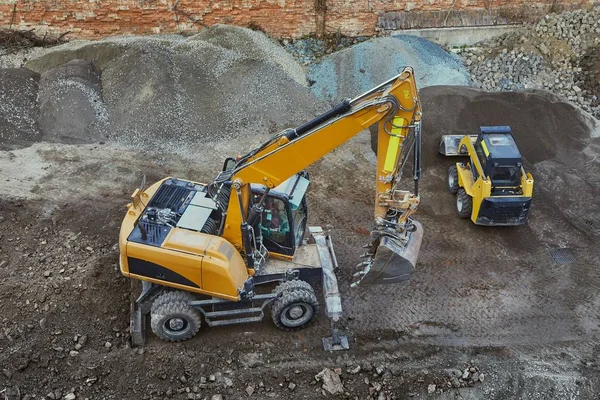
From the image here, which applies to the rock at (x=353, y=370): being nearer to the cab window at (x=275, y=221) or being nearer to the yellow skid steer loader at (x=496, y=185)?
the cab window at (x=275, y=221)

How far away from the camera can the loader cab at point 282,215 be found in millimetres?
8297

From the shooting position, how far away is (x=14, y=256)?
9.83 metres

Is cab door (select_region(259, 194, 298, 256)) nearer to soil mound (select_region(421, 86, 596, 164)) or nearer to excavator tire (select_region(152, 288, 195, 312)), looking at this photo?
excavator tire (select_region(152, 288, 195, 312))

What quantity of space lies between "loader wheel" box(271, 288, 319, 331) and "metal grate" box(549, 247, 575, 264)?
196 inches

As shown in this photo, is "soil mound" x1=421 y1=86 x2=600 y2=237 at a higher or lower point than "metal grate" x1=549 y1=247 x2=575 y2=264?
higher

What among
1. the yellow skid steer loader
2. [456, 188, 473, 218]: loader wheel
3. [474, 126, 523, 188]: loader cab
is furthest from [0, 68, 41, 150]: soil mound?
[474, 126, 523, 188]: loader cab

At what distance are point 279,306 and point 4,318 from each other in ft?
13.9

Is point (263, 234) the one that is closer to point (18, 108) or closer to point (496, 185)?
point (496, 185)

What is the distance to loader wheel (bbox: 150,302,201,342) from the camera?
8117mm

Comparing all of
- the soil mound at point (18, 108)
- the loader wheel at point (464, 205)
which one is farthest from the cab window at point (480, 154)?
the soil mound at point (18, 108)

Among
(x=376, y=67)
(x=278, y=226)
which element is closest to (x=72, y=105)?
(x=278, y=226)

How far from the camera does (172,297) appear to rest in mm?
8227

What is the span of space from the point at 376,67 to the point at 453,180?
443 cm

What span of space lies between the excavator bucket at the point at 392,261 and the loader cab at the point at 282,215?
1.24 m
